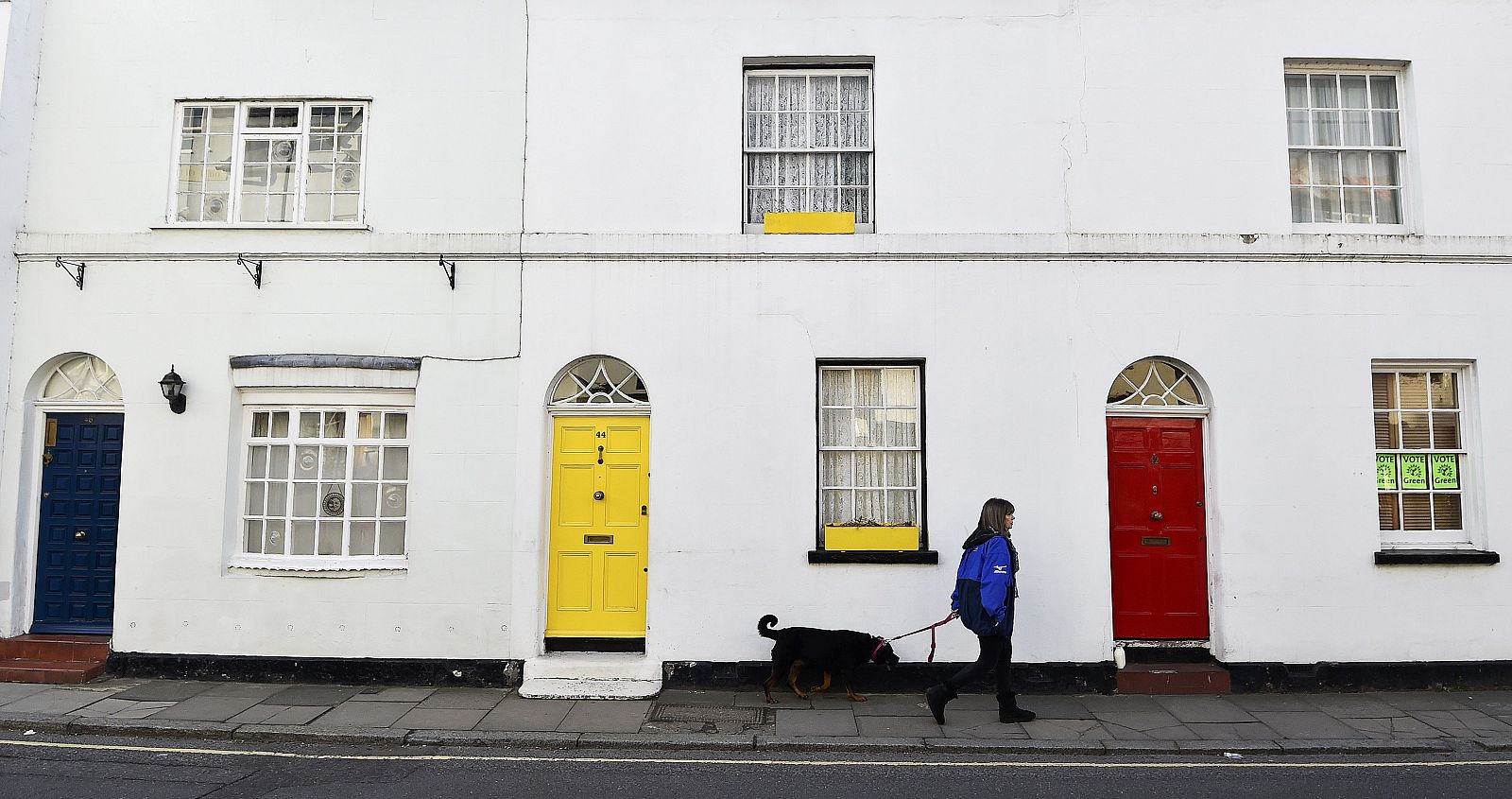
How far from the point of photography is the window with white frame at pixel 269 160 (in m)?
8.76

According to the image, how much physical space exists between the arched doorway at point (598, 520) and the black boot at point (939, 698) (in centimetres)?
285

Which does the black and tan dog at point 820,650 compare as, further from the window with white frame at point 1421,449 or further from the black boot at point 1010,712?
the window with white frame at point 1421,449

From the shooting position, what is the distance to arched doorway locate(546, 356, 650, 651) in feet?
27.3

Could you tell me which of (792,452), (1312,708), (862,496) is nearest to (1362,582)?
(1312,708)

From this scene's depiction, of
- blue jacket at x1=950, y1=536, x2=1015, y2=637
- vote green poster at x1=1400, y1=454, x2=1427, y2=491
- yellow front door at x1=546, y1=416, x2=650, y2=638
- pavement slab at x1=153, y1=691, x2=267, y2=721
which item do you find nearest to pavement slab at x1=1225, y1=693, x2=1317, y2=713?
vote green poster at x1=1400, y1=454, x2=1427, y2=491

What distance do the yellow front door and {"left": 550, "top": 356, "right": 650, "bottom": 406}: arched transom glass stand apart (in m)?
0.19

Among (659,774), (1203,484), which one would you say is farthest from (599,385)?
(1203,484)

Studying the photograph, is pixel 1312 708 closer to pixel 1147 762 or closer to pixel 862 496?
pixel 1147 762

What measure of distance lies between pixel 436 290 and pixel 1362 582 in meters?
9.29

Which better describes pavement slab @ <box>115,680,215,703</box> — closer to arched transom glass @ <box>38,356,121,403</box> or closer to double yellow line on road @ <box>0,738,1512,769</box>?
double yellow line on road @ <box>0,738,1512,769</box>

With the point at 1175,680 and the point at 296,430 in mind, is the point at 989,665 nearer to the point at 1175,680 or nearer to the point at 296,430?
the point at 1175,680

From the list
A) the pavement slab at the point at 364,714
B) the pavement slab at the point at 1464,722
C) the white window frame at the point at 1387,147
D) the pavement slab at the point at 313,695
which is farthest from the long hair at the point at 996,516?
the pavement slab at the point at 313,695

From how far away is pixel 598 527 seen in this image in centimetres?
838

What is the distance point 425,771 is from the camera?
19.6 feet
